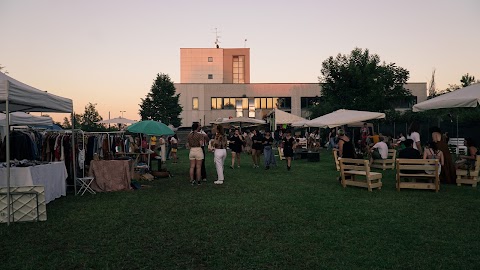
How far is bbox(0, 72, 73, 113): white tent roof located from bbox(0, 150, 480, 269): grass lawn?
223cm

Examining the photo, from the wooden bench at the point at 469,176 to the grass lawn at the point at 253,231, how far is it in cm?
56

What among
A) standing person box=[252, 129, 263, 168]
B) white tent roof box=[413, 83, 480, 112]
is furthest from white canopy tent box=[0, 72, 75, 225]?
white tent roof box=[413, 83, 480, 112]

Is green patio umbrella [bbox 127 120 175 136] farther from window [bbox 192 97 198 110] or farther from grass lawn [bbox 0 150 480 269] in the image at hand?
window [bbox 192 97 198 110]

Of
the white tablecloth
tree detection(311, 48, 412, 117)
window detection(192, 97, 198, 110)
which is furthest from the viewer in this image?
window detection(192, 97, 198, 110)

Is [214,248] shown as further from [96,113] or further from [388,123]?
[96,113]

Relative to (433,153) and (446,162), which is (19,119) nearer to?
(433,153)

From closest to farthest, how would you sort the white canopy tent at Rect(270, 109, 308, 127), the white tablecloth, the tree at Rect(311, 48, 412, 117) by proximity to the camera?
the white tablecloth, the white canopy tent at Rect(270, 109, 308, 127), the tree at Rect(311, 48, 412, 117)

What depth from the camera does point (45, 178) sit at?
8.72 m

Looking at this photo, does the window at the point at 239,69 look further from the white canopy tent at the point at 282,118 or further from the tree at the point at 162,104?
the white canopy tent at the point at 282,118

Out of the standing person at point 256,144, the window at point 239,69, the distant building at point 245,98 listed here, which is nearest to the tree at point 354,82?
the distant building at point 245,98

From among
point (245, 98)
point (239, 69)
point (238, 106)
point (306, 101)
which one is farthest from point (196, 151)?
point (239, 69)

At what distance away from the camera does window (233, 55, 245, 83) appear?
71.0 m

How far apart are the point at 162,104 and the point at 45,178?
4715 centimetres

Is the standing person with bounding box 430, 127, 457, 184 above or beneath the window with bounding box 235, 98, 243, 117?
beneath
